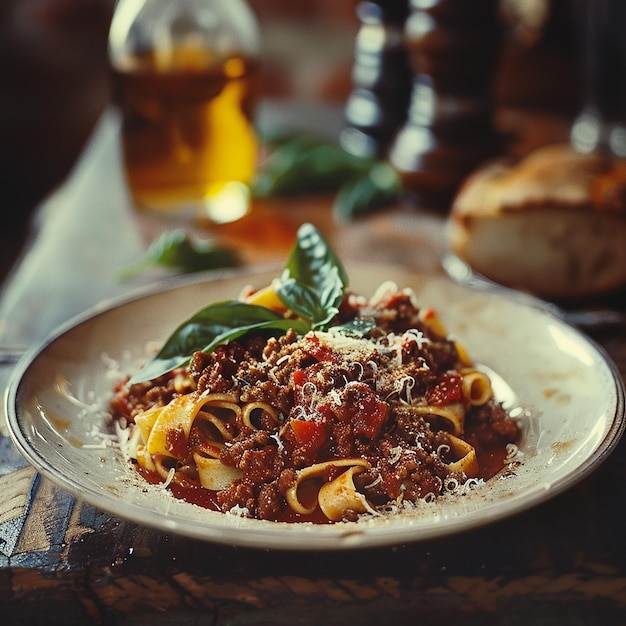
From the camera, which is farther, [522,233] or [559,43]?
[559,43]

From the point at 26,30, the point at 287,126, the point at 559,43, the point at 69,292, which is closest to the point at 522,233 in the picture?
the point at 69,292

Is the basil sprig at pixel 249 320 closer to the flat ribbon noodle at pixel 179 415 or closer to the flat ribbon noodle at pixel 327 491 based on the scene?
the flat ribbon noodle at pixel 179 415

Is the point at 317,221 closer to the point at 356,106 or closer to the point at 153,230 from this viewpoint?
the point at 153,230

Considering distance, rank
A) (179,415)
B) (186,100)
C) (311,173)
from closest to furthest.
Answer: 1. (179,415)
2. (186,100)
3. (311,173)

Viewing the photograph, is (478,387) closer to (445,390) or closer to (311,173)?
(445,390)

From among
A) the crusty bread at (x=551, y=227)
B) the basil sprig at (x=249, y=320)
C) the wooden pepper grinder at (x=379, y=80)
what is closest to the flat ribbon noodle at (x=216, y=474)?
the basil sprig at (x=249, y=320)

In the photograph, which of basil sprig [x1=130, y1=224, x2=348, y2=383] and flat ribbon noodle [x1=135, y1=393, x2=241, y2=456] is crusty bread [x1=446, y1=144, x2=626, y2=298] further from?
flat ribbon noodle [x1=135, y1=393, x2=241, y2=456]

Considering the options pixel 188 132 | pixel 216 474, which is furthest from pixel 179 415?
pixel 188 132
